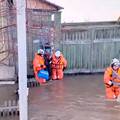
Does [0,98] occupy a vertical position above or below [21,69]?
below

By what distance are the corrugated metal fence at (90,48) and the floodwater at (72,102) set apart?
655 mm

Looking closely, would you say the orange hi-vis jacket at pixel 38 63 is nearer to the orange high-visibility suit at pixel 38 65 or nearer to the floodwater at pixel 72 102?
the orange high-visibility suit at pixel 38 65

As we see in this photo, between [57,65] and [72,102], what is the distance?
2299mm

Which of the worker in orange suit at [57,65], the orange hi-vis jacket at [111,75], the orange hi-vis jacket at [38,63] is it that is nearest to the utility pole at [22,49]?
the orange hi-vis jacket at [111,75]

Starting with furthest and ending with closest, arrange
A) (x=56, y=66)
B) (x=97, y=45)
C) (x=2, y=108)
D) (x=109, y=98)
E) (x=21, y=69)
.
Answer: (x=97, y=45) < (x=56, y=66) < (x=109, y=98) < (x=2, y=108) < (x=21, y=69)

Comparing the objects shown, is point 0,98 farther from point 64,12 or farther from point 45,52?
point 64,12

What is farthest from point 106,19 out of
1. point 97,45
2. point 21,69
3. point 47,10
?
point 21,69

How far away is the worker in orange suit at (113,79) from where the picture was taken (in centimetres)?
1105

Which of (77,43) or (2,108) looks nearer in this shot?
(2,108)

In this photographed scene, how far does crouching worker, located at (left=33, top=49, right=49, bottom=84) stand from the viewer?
12.8 metres

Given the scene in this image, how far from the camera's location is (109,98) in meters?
11.3

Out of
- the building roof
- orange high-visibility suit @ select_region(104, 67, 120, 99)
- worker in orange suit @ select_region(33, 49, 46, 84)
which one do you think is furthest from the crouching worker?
orange high-visibility suit @ select_region(104, 67, 120, 99)

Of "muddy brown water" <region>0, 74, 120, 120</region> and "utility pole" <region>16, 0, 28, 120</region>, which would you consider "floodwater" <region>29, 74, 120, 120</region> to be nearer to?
"muddy brown water" <region>0, 74, 120, 120</region>

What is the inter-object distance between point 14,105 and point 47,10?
14.0ft
